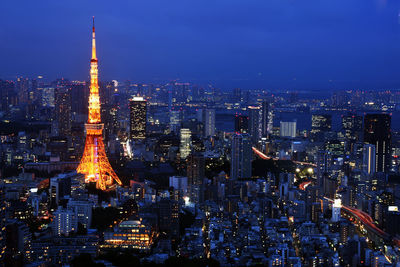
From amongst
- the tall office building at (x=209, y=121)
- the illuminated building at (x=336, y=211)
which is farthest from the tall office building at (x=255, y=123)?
the illuminated building at (x=336, y=211)

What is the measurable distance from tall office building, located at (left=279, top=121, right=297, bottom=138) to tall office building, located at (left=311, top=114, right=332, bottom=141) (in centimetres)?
109

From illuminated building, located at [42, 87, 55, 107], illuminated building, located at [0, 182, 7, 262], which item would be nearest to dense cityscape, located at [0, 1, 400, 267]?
illuminated building, located at [0, 182, 7, 262]

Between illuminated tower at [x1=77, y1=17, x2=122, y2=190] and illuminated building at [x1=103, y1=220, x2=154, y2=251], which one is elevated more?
illuminated tower at [x1=77, y1=17, x2=122, y2=190]

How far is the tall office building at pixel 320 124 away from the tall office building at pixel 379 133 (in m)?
3.28

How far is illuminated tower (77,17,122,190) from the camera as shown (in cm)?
974

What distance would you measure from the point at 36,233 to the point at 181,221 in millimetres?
1844

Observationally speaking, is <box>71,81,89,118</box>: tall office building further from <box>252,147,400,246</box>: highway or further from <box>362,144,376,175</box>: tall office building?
<box>252,147,400,246</box>: highway

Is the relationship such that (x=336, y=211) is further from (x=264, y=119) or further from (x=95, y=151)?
(x=264, y=119)

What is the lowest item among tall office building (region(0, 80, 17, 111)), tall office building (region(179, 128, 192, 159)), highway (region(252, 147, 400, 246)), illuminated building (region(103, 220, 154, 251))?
highway (region(252, 147, 400, 246))

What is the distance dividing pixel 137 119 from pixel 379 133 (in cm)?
724

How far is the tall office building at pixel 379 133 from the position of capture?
40.2ft

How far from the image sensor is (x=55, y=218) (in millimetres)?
6953

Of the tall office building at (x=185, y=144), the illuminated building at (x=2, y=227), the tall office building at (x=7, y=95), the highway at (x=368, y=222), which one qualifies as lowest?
the highway at (x=368, y=222)

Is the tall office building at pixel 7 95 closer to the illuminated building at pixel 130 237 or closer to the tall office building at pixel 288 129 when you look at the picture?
the tall office building at pixel 288 129
